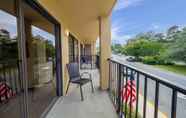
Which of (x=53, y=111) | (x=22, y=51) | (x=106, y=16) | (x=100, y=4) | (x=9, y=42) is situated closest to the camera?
(x=9, y=42)

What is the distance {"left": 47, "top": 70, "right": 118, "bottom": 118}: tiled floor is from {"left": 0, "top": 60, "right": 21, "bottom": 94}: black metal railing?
43.9 inches

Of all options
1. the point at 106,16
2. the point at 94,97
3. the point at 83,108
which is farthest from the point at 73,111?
the point at 106,16

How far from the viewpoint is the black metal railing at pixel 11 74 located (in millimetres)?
1397

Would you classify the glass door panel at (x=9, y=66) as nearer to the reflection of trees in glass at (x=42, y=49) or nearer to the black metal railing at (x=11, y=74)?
the black metal railing at (x=11, y=74)

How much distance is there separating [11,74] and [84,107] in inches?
67.5

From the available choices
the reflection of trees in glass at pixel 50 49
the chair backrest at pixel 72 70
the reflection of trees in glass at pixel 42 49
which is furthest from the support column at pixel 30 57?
the chair backrest at pixel 72 70

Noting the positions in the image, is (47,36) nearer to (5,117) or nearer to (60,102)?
(60,102)

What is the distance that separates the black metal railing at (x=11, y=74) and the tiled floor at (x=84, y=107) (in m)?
1.11

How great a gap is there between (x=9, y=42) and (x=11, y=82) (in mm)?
394

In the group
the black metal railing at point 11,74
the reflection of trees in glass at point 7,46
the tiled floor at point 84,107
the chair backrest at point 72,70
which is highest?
the reflection of trees in glass at point 7,46

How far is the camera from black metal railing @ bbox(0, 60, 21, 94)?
4.58 feet

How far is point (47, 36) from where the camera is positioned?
279 cm

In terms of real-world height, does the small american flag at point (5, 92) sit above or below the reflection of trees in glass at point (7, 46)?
below

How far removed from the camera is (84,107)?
2.91 metres
